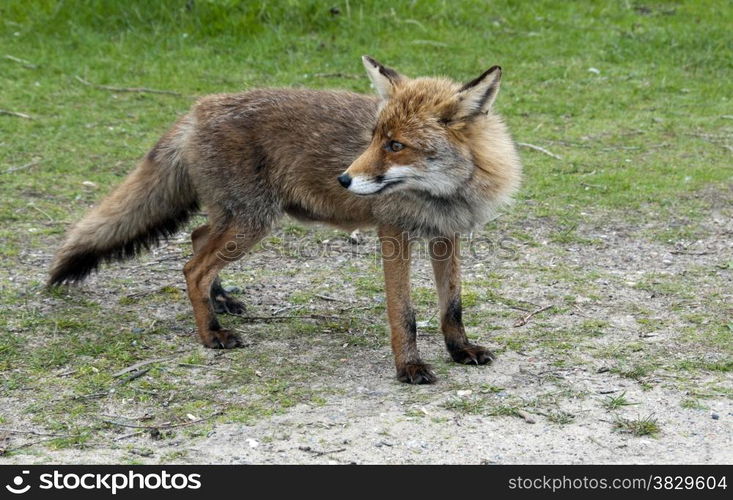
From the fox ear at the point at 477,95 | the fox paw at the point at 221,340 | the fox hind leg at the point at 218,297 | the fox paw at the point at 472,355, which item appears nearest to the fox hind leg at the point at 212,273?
the fox paw at the point at 221,340

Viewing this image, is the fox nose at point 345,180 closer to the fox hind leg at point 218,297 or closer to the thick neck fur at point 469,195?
the thick neck fur at point 469,195

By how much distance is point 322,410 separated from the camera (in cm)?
484

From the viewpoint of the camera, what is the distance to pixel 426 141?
16.4ft

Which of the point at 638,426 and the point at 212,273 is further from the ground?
the point at 212,273

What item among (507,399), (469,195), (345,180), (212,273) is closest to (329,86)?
(212,273)

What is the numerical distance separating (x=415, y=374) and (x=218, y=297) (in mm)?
1595

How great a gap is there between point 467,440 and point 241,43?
7.47 m

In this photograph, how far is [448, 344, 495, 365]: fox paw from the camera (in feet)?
17.8

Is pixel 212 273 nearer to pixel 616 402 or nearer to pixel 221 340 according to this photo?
pixel 221 340

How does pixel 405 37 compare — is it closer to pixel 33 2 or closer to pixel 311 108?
pixel 33 2

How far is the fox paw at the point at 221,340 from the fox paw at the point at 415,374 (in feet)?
3.29

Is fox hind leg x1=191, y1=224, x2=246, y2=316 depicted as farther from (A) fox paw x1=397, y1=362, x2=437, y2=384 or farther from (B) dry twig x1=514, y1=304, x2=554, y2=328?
(B) dry twig x1=514, y1=304, x2=554, y2=328

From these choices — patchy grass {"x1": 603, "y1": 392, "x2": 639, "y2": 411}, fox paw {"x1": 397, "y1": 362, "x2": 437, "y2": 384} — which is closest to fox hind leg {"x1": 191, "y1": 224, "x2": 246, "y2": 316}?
fox paw {"x1": 397, "y1": 362, "x2": 437, "y2": 384}

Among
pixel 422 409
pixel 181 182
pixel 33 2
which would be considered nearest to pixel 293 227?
pixel 181 182
